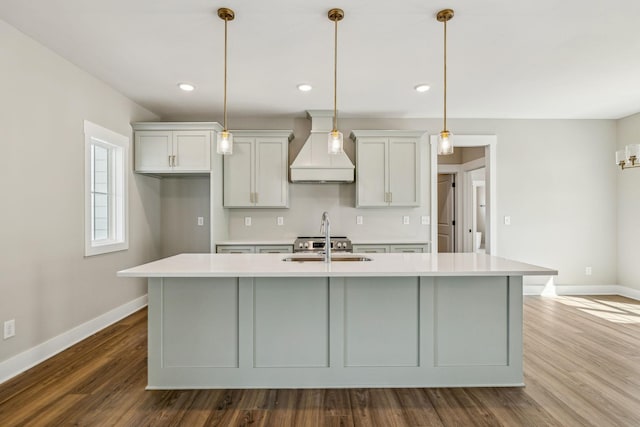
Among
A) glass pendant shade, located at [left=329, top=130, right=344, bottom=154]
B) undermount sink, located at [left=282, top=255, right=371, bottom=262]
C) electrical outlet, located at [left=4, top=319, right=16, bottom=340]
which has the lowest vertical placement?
electrical outlet, located at [left=4, top=319, right=16, bottom=340]

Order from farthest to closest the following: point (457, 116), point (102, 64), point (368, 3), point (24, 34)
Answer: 1. point (457, 116)
2. point (102, 64)
3. point (24, 34)
4. point (368, 3)

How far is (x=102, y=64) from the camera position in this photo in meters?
3.21

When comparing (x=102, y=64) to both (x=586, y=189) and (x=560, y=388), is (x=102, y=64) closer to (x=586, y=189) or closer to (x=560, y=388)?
(x=560, y=388)

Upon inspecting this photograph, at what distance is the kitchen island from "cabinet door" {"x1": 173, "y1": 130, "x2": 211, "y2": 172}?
2.16 metres

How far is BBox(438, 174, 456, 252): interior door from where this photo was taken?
21.6 feet

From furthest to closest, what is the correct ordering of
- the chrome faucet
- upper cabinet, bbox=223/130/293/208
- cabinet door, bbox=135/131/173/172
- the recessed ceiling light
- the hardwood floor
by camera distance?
upper cabinet, bbox=223/130/293/208
cabinet door, bbox=135/131/173/172
the recessed ceiling light
the chrome faucet
the hardwood floor

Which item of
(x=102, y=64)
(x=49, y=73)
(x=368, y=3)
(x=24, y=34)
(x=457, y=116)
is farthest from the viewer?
(x=457, y=116)

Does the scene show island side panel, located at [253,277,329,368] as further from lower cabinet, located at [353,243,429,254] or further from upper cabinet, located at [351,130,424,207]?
upper cabinet, located at [351,130,424,207]

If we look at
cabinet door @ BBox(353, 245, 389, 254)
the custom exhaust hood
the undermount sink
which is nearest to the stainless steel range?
cabinet door @ BBox(353, 245, 389, 254)

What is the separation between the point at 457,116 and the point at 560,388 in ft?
11.8

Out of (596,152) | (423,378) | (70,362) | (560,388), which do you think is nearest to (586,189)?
(596,152)

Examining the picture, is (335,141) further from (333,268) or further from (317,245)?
(317,245)

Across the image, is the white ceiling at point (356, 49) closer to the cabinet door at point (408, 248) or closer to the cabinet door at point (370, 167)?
the cabinet door at point (370, 167)

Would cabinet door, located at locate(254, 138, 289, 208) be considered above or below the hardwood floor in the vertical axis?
above
